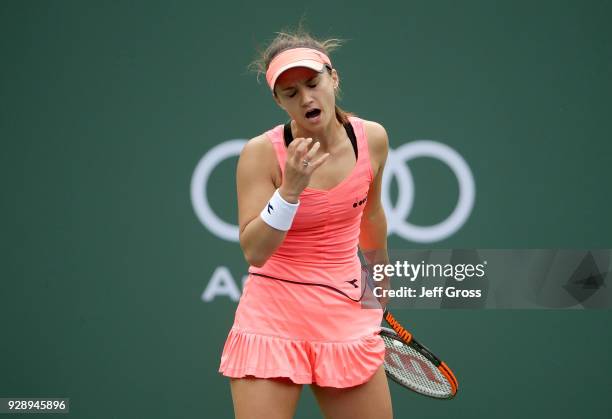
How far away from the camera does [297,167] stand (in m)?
2.74

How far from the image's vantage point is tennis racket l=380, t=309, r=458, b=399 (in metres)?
3.75

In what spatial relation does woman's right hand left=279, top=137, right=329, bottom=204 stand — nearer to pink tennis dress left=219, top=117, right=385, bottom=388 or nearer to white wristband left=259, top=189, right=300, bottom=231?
white wristband left=259, top=189, right=300, bottom=231

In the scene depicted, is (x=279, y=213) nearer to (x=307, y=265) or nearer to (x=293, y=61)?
(x=307, y=265)

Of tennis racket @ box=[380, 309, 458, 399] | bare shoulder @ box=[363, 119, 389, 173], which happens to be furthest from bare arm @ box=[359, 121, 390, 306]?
tennis racket @ box=[380, 309, 458, 399]

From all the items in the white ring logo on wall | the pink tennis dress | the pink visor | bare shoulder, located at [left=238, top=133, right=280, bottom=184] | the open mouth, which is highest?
the white ring logo on wall

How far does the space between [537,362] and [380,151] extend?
2.23 m

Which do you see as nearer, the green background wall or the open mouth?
the open mouth

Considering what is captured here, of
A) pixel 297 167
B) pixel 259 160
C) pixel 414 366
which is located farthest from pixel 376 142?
pixel 414 366

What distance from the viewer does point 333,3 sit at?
16.1ft

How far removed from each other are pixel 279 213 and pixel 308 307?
393 mm

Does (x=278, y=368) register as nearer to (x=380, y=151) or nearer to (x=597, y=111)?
(x=380, y=151)

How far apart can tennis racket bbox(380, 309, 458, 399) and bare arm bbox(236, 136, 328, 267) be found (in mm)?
936

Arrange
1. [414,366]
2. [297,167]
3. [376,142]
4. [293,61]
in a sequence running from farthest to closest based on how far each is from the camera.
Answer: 1. [414,366]
2. [376,142]
3. [293,61]
4. [297,167]

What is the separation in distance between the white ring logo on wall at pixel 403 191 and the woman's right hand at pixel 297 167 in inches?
86.1
